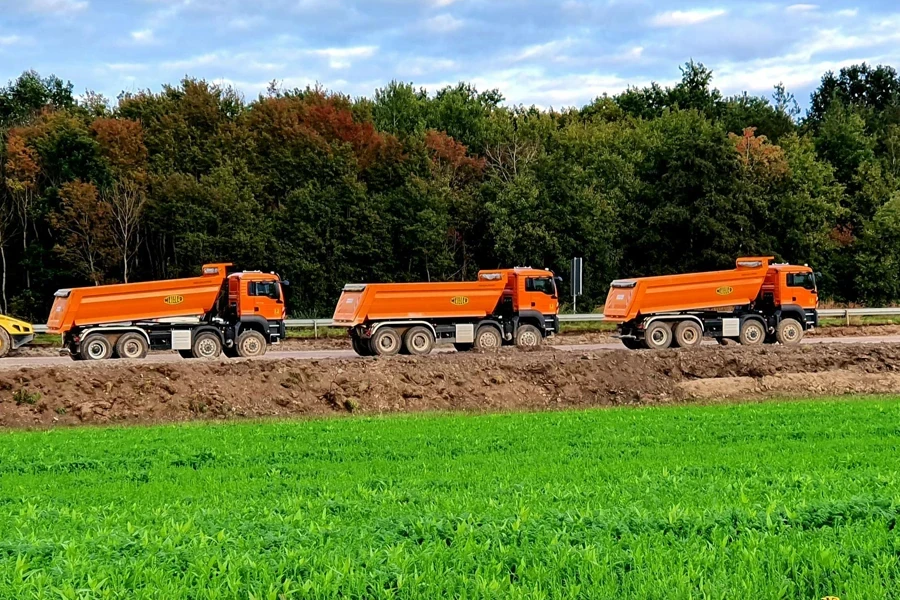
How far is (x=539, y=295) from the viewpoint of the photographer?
3117cm

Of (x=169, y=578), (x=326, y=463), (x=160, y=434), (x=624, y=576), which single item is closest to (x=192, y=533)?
(x=169, y=578)

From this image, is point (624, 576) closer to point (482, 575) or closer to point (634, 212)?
point (482, 575)

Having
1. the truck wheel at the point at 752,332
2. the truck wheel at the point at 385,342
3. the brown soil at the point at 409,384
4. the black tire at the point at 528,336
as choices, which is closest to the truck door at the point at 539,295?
the black tire at the point at 528,336

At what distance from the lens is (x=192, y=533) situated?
660 centimetres

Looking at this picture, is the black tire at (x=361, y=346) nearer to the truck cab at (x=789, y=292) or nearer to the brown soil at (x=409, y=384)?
the brown soil at (x=409, y=384)

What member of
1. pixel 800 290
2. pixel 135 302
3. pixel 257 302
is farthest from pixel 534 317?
pixel 135 302

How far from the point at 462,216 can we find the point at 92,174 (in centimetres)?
2024

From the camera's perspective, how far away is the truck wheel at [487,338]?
30.4 metres

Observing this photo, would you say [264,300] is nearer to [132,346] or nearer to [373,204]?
[132,346]

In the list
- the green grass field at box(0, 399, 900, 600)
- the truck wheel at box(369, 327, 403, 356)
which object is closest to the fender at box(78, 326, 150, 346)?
the truck wheel at box(369, 327, 403, 356)

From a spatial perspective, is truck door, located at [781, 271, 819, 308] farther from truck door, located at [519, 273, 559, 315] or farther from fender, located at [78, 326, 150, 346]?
fender, located at [78, 326, 150, 346]

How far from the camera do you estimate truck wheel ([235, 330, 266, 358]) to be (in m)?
30.1

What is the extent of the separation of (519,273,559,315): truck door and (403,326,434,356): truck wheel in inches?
137

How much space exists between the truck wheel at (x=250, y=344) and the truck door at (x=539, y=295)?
354 inches
